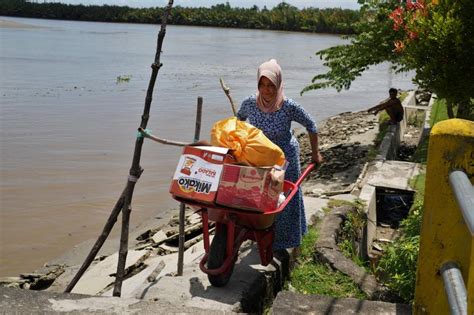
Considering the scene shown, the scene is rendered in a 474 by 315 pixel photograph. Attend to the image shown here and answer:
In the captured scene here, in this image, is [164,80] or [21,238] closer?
[21,238]

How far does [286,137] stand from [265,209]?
3.60 ft

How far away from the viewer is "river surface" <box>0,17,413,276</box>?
9648mm

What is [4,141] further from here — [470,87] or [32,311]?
[32,311]

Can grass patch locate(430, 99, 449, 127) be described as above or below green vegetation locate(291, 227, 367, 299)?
above

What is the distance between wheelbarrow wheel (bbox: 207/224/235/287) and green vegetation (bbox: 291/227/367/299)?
941mm

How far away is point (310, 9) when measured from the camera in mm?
84375

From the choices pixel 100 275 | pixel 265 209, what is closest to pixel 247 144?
pixel 265 209

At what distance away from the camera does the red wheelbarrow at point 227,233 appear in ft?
14.1

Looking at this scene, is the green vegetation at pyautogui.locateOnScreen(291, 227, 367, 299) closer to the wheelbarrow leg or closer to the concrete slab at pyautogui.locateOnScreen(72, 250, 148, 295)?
the wheelbarrow leg

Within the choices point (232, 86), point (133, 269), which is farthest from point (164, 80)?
point (133, 269)

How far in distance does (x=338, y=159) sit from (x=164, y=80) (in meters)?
17.8

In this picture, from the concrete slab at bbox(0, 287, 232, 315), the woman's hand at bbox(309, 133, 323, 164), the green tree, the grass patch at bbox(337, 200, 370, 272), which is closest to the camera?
the concrete slab at bbox(0, 287, 232, 315)

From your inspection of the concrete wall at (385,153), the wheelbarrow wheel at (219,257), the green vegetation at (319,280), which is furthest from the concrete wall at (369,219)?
the wheelbarrow wheel at (219,257)

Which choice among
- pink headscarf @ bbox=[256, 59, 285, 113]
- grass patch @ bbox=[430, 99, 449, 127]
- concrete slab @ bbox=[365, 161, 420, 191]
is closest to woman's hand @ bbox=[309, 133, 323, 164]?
pink headscarf @ bbox=[256, 59, 285, 113]
